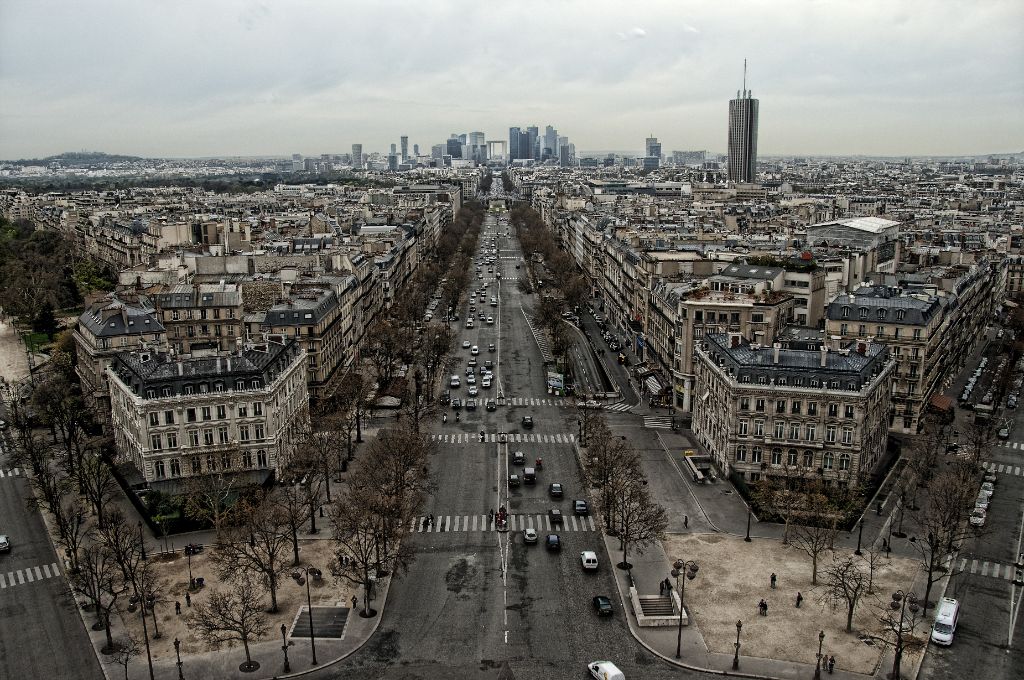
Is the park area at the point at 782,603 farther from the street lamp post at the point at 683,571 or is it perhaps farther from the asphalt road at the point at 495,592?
the asphalt road at the point at 495,592

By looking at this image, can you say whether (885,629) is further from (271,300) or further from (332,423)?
(271,300)

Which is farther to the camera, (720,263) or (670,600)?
(720,263)

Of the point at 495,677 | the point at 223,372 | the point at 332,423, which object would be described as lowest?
the point at 495,677

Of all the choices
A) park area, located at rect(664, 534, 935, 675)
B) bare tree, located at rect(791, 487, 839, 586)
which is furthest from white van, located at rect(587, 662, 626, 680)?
bare tree, located at rect(791, 487, 839, 586)

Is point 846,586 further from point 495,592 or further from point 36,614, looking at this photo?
point 36,614

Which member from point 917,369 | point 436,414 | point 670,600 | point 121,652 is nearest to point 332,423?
point 436,414

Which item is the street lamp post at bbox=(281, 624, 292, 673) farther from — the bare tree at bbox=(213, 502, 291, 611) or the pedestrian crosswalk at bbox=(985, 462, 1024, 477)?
the pedestrian crosswalk at bbox=(985, 462, 1024, 477)
